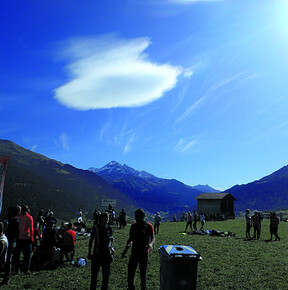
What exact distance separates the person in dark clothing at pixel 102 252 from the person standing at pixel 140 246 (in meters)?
0.57

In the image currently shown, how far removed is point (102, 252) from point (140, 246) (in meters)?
0.95

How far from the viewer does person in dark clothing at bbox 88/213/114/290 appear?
6500 millimetres

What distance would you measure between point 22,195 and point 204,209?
155 meters

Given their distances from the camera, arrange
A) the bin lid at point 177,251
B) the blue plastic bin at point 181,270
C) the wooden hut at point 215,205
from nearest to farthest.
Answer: the blue plastic bin at point 181,270, the bin lid at point 177,251, the wooden hut at point 215,205

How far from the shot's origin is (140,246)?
674cm

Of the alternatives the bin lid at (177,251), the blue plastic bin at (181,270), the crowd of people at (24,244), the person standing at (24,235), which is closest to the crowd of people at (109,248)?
the bin lid at (177,251)

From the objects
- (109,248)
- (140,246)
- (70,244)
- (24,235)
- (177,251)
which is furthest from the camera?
(70,244)

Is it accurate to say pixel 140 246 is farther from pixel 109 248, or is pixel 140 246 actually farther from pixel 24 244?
pixel 24 244

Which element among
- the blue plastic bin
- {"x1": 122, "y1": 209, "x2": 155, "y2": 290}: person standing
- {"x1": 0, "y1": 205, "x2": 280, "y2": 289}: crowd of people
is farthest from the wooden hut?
the blue plastic bin

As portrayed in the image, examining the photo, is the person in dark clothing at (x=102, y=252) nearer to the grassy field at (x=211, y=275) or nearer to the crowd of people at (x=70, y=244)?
the crowd of people at (x=70, y=244)

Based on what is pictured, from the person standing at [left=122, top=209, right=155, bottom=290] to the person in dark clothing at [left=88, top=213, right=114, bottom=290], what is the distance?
569mm

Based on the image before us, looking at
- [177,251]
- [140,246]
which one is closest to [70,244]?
[140,246]

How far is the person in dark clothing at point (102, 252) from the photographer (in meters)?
6.50

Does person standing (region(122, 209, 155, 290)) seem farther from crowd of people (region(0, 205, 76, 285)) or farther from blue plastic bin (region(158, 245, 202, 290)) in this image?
crowd of people (region(0, 205, 76, 285))
